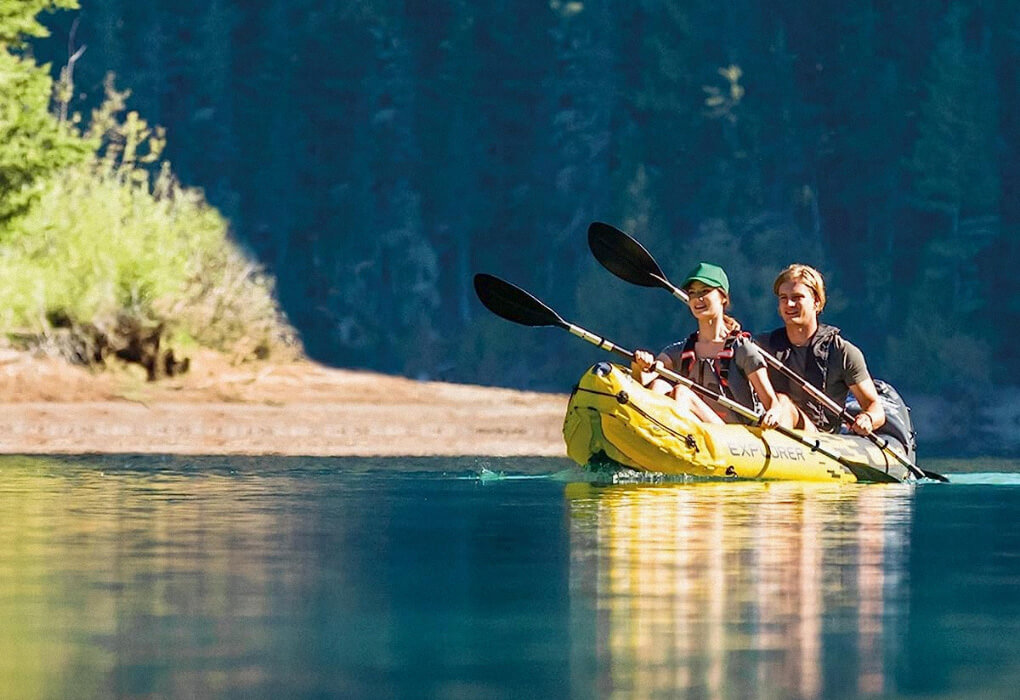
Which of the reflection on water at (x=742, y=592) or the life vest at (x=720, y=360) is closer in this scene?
the reflection on water at (x=742, y=592)

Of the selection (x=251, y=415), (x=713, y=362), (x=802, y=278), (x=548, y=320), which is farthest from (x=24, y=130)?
(x=802, y=278)

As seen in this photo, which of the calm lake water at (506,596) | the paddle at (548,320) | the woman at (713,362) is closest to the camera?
the calm lake water at (506,596)

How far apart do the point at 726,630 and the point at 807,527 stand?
215 inches

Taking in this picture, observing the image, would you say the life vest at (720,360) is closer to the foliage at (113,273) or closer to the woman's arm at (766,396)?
the woman's arm at (766,396)

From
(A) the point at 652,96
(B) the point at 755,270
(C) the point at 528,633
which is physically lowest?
(C) the point at 528,633

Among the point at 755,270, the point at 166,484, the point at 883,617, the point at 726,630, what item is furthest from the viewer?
the point at 755,270

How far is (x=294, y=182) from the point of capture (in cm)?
5506

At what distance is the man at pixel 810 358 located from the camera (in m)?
19.8

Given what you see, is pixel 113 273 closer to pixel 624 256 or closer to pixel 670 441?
pixel 624 256

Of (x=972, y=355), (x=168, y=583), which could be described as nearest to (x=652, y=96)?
(x=972, y=355)

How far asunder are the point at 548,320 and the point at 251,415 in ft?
31.6

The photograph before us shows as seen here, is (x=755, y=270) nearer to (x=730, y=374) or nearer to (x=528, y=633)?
(x=730, y=374)

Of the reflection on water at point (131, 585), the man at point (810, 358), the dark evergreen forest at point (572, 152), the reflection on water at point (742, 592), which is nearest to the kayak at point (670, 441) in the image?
the man at point (810, 358)

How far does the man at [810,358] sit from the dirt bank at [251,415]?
7.30m
